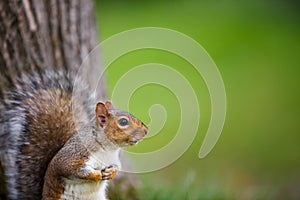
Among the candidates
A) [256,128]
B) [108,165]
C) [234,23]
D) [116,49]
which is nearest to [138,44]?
[116,49]

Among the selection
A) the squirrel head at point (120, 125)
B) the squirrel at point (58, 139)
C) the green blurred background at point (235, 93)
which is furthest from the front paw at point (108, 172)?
the green blurred background at point (235, 93)

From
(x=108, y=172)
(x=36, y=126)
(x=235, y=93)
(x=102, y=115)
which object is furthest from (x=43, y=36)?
(x=235, y=93)

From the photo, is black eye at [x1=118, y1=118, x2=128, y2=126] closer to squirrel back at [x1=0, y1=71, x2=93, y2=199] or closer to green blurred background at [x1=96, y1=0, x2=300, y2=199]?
squirrel back at [x1=0, y1=71, x2=93, y2=199]

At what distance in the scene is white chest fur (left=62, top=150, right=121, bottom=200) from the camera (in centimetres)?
299

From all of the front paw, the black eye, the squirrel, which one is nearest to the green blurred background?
the squirrel

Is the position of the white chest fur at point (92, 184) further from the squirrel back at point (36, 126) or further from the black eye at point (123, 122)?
the squirrel back at point (36, 126)

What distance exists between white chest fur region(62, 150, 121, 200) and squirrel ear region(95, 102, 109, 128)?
0.13 metres

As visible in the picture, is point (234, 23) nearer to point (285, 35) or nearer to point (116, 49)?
point (285, 35)

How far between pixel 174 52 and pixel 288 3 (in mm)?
3065

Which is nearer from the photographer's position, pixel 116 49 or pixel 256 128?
pixel 256 128

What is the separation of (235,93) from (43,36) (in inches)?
164

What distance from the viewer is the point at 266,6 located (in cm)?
1022

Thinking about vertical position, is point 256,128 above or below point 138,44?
below

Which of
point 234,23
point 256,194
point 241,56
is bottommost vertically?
point 256,194
